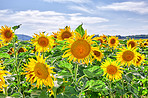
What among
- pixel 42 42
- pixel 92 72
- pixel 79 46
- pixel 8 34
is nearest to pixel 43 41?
pixel 42 42

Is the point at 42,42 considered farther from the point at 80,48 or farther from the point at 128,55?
the point at 128,55

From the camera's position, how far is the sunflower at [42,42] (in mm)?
2611

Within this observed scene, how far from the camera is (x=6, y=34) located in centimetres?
309

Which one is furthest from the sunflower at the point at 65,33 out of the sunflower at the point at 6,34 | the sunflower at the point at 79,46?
the sunflower at the point at 79,46

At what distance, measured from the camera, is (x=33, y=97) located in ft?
4.83

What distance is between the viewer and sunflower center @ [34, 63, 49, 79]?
1.42 meters

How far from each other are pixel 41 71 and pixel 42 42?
1.25 meters

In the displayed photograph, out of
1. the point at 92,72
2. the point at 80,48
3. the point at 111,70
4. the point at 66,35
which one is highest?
the point at 66,35

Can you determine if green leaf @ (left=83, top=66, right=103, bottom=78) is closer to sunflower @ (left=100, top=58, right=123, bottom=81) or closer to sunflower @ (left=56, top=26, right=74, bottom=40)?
sunflower @ (left=100, top=58, right=123, bottom=81)

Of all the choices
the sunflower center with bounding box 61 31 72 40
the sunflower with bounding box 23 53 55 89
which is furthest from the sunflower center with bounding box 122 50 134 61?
the sunflower with bounding box 23 53 55 89

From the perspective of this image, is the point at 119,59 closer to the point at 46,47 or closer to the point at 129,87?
the point at 129,87

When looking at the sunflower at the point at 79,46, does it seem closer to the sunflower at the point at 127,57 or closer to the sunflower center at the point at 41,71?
the sunflower center at the point at 41,71

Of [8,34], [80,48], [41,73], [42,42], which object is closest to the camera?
[41,73]

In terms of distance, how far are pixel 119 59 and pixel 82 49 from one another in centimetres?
→ 146
